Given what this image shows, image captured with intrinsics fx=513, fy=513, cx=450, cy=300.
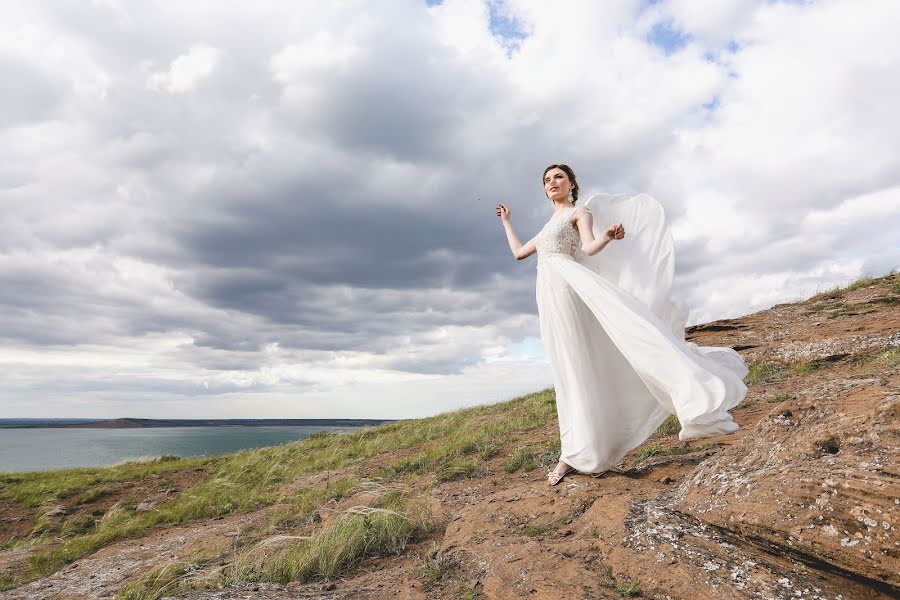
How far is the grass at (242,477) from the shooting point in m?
8.42

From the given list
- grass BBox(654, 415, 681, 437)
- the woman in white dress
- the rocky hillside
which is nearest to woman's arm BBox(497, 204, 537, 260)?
the woman in white dress

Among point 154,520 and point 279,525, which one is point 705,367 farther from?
point 154,520

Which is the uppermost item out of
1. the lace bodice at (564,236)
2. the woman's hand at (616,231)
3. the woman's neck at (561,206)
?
the woman's neck at (561,206)

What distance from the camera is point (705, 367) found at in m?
4.34

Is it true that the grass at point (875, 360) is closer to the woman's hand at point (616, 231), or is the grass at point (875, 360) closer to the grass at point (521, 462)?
the grass at point (521, 462)

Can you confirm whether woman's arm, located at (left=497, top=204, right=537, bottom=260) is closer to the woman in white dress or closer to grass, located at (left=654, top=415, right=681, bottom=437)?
the woman in white dress

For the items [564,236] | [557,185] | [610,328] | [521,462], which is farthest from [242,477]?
[610,328]

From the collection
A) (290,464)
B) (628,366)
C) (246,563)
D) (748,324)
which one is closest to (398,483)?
(246,563)

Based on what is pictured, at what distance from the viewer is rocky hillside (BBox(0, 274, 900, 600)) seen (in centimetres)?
280

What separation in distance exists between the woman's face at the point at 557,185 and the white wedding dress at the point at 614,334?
0.19 metres

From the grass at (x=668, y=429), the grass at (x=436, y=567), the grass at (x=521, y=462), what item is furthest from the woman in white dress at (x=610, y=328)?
the grass at (x=668, y=429)

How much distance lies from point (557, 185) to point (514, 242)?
0.82m

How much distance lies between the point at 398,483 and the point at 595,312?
14.7 feet

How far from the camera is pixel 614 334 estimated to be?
478 centimetres
